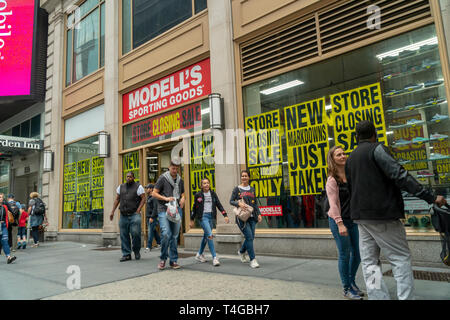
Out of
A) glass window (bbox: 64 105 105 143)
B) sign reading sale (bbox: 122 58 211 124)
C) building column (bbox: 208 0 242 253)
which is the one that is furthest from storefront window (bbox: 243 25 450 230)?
glass window (bbox: 64 105 105 143)

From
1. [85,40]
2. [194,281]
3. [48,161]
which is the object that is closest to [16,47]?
[85,40]

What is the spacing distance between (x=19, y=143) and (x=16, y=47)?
4487 millimetres

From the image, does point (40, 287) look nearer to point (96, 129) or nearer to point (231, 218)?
point (231, 218)

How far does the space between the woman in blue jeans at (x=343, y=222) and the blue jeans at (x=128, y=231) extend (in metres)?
4.71

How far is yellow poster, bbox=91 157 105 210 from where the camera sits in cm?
1155

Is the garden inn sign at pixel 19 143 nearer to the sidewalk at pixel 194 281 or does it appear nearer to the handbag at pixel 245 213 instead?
the sidewalk at pixel 194 281

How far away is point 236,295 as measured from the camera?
400 cm

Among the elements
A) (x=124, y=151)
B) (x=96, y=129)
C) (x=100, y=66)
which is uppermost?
(x=100, y=66)

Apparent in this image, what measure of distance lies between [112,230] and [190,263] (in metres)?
5.13

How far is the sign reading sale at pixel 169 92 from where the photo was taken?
8961 millimetres

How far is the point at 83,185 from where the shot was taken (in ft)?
40.7

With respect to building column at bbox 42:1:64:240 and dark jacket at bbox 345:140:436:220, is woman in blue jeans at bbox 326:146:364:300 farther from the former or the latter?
building column at bbox 42:1:64:240

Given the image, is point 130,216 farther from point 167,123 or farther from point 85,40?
point 85,40

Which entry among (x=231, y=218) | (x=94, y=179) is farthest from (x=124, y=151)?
(x=231, y=218)
